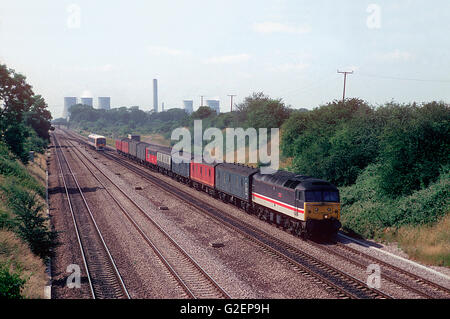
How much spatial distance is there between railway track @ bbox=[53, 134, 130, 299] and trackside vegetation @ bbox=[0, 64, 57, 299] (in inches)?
66.7

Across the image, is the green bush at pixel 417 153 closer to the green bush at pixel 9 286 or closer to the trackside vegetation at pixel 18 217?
the trackside vegetation at pixel 18 217

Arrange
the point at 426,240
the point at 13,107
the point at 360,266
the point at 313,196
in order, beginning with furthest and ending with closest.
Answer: the point at 13,107 → the point at 313,196 → the point at 426,240 → the point at 360,266

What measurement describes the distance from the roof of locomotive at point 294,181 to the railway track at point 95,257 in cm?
997

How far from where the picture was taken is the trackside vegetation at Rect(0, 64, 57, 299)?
555 inches

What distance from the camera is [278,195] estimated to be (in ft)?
75.5

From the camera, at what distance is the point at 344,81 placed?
50.0 meters

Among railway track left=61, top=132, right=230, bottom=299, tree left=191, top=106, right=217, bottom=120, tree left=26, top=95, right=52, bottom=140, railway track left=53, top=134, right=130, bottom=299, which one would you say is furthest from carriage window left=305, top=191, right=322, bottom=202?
tree left=191, top=106, right=217, bottom=120

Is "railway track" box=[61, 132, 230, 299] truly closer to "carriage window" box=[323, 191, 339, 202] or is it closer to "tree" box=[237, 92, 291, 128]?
"carriage window" box=[323, 191, 339, 202]

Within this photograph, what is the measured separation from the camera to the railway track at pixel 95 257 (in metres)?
14.6

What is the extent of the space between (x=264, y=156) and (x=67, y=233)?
1441 inches

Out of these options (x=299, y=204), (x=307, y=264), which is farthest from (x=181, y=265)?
(x=299, y=204)

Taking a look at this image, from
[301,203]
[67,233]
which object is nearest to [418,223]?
[301,203]

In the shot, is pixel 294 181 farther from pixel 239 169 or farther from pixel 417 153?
pixel 417 153

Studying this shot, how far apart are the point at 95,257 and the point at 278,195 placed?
10.4m
